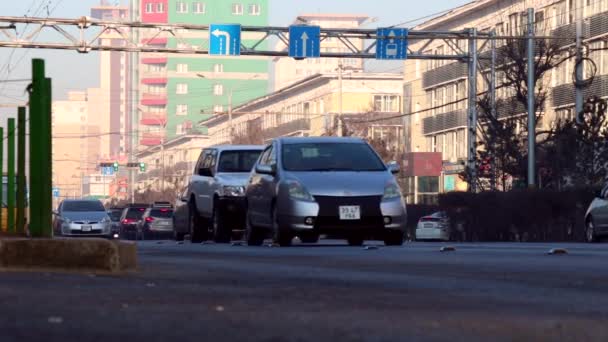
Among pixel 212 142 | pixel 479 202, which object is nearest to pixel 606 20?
pixel 479 202

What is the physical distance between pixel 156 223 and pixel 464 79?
3673 centimetres

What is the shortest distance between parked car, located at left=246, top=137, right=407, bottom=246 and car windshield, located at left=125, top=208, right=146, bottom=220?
142 feet

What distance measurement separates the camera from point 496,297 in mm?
8703

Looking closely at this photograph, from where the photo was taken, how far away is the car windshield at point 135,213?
63.9 metres

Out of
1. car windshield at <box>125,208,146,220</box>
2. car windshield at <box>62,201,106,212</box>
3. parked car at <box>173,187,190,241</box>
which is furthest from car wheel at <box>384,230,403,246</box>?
car windshield at <box>125,208,146,220</box>

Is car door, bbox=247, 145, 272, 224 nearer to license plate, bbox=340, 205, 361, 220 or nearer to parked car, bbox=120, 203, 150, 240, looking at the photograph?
license plate, bbox=340, 205, 361, 220

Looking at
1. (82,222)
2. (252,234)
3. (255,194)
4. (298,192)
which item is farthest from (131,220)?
(298,192)

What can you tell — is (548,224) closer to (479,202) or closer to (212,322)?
(479,202)

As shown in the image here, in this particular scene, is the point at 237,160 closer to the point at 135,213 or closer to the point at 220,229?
the point at 220,229

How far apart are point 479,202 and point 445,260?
1160 inches

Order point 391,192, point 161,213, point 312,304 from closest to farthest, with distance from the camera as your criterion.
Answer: point 312,304 < point 391,192 < point 161,213

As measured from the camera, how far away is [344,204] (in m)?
19.3

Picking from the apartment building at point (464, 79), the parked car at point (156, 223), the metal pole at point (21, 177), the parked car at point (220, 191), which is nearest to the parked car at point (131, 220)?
the parked car at point (156, 223)

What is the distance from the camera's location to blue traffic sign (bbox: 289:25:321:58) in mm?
48875
